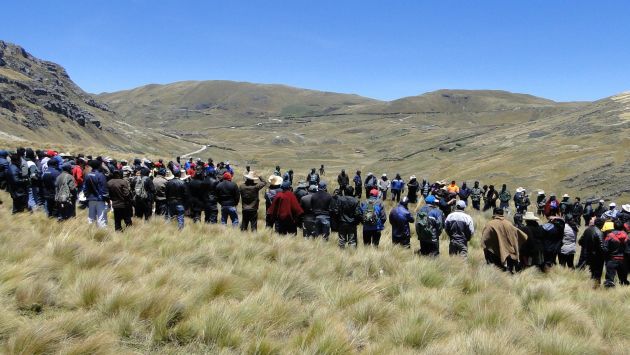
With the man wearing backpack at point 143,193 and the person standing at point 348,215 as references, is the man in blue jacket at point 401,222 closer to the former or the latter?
the person standing at point 348,215

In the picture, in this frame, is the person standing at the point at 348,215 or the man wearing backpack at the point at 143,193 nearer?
the person standing at the point at 348,215

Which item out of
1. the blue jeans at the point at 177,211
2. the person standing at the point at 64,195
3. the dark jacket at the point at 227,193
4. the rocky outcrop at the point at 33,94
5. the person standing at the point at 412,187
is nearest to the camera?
the person standing at the point at 64,195

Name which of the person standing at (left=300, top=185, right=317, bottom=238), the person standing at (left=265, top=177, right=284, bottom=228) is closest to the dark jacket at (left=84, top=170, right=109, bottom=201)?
the person standing at (left=265, top=177, right=284, bottom=228)

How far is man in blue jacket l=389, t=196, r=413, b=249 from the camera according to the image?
11.2m

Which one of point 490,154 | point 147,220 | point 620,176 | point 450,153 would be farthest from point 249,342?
point 450,153

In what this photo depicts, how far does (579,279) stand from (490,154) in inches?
2288

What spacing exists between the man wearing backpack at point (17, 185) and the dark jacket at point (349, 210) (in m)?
8.02

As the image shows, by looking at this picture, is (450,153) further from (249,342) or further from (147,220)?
(249,342)

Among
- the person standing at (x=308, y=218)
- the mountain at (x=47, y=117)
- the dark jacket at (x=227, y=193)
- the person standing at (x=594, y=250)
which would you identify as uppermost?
the mountain at (x=47, y=117)

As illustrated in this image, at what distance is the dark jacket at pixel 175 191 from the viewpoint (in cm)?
1311

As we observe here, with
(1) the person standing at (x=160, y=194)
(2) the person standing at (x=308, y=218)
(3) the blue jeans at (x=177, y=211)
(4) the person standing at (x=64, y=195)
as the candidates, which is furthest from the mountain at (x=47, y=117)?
(2) the person standing at (x=308, y=218)

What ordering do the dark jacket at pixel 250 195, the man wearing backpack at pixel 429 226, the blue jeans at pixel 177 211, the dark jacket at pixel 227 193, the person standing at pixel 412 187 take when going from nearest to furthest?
the man wearing backpack at pixel 429 226 → the dark jacket at pixel 250 195 → the blue jeans at pixel 177 211 → the dark jacket at pixel 227 193 → the person standing at pixel 412 187

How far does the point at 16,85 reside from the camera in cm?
9819

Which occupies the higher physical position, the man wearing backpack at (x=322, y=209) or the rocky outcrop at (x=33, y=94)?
the rocky outcrop at (x=33, y=94)
